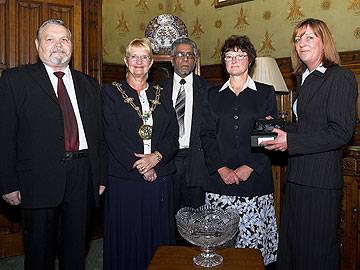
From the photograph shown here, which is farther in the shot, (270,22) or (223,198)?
(270,22)

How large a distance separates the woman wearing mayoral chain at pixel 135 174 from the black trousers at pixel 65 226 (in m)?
0.18

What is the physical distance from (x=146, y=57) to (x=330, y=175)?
118cm

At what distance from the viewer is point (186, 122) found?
8.87ft

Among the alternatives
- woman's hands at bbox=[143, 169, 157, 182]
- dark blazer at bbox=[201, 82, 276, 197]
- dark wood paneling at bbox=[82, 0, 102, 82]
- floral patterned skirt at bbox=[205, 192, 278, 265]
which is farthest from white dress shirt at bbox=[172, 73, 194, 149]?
dark wood paneling at bbox=[82, 0, 102, 82]

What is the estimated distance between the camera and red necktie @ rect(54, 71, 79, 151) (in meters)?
2.18

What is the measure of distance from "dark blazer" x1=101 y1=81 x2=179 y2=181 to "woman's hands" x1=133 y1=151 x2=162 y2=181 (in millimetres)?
25

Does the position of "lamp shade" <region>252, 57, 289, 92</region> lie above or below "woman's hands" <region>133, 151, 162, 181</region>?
above

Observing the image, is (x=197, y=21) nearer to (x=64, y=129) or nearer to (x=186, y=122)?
(x=186, y=122)

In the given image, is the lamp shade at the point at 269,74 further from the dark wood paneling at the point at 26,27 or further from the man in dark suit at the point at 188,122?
the dark wood paneling at the point at 26,27

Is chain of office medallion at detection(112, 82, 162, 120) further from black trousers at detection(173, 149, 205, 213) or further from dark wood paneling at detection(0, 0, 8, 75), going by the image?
dark wood paneling at detection(0, 0, 8, 75)

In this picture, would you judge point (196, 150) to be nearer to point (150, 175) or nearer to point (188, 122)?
point (188, 122)

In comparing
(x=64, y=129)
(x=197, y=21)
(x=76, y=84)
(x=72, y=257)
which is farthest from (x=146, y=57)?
(x=197, y=21)

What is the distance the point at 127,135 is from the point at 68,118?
370 millimetres

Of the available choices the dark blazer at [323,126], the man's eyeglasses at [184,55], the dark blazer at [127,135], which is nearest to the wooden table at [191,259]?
Result: the dark blazer at [323,126]
